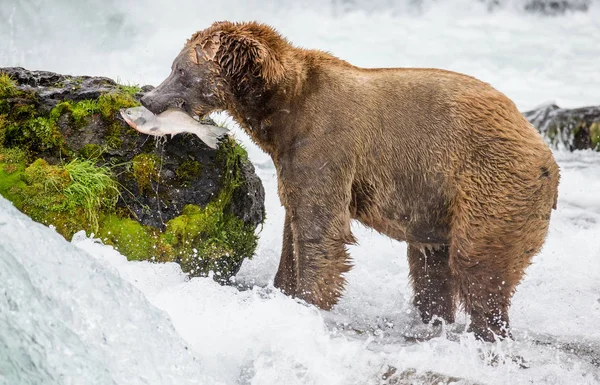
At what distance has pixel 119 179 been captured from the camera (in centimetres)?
627

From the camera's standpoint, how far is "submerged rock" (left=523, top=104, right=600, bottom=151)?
1366 cm

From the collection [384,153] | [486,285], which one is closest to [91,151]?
[384,153]

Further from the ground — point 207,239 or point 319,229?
point 319,229

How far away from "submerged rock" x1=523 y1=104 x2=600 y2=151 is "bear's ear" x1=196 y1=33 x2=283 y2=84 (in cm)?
944

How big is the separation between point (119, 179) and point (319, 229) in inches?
71.4

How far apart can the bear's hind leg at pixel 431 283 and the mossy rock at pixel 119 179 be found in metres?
1.55

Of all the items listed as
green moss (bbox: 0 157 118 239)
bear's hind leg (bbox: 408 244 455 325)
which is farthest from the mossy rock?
bear's hind leg (bbox: 408 244 455 325)

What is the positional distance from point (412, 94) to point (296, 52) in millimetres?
989

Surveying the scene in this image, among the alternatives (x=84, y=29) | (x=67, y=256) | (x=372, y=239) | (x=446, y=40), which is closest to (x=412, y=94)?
(x=67, y=256)

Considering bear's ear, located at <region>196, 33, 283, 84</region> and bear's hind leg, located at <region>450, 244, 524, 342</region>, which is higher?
bear's ear, located at <region>196, 33, 283, 84</region>

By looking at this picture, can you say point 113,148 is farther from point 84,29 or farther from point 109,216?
point 84,29

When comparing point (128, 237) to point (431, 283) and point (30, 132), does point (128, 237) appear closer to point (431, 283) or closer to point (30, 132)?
point (30, 132)

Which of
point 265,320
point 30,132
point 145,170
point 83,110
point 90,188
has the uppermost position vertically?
point 83,110

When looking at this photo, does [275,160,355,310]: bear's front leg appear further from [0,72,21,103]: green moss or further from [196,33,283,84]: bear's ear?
[0,72,21,103]: green moss
